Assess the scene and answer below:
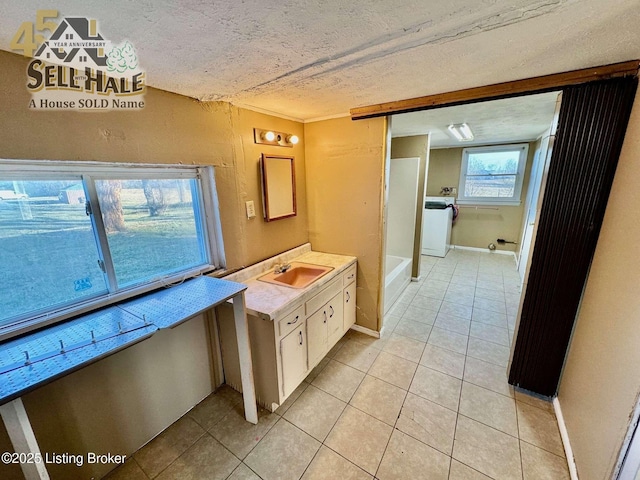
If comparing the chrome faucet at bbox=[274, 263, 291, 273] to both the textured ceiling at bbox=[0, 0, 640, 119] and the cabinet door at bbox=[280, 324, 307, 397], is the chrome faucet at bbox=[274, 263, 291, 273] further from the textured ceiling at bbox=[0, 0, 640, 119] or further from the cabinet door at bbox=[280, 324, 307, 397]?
the textured ceiling at bbox=[0, 0, 640, 119]

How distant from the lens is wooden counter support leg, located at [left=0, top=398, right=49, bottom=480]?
77 cm

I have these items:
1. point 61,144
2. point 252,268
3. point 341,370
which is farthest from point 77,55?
point 341,370

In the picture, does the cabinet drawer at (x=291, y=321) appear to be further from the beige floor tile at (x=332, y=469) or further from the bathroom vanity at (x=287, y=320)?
the beige floor tile at (x=332, y=469)

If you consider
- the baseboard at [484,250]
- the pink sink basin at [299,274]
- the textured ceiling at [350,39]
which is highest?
the textured ceiling at [350,39]

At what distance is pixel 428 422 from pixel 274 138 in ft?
8.03

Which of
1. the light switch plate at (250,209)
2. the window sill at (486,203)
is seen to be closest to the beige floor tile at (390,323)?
the light switch plate at (250,209)

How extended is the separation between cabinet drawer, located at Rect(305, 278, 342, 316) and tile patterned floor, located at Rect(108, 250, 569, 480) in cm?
62

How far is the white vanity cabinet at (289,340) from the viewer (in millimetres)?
1625

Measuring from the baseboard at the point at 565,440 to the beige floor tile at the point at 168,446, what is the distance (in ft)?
7.10

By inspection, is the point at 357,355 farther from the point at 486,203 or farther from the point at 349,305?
the point at 486,203

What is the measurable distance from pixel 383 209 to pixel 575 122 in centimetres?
132

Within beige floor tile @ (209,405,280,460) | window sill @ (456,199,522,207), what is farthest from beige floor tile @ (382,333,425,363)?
window sill @ (456,199,522,207)

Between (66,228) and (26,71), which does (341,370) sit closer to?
(66,228)

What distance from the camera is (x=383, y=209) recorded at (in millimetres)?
2305
